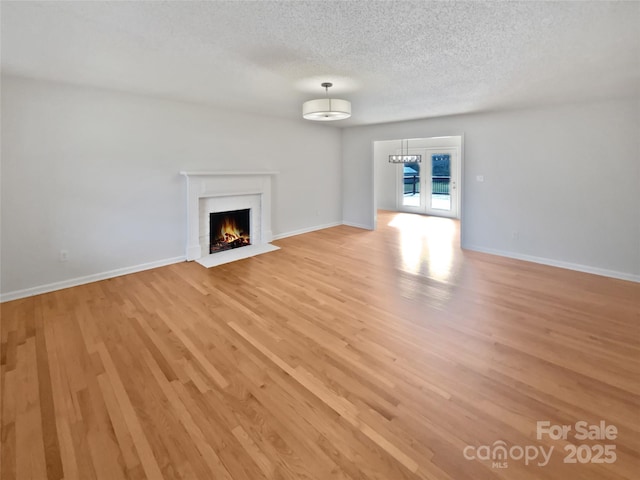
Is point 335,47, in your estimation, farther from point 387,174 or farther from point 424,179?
point 387,174

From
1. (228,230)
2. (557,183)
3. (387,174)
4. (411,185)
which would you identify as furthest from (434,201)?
(228,230)

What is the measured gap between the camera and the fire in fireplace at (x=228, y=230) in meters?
5.32

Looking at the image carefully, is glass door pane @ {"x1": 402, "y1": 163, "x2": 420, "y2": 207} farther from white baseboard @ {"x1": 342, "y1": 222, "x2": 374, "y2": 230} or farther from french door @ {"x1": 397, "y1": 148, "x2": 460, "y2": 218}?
white baseboard @ {"x1": 342, "y1": 222, "x2": 374, "y2": 230}

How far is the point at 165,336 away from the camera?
2689 mm

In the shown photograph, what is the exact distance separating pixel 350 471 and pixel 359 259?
11.9 ft

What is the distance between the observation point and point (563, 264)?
4.55 meters

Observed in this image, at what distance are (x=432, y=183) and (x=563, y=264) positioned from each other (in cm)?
526

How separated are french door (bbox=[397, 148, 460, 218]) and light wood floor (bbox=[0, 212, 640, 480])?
5497mm

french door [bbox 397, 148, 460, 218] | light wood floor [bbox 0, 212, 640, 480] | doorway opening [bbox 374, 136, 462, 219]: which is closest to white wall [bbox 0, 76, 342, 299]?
light wood floor [bbox 0, 212, 640, 480]

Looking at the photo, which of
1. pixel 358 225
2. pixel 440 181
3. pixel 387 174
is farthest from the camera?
pixel 387 174

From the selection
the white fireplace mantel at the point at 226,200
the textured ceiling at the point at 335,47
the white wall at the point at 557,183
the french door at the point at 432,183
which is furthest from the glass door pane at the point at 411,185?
the textured ceiling at the point at 335,47

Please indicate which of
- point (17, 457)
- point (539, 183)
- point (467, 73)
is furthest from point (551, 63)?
point (17, 457)

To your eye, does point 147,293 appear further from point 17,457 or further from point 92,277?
point 17,457

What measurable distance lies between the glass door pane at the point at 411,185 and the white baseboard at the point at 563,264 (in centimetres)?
451
